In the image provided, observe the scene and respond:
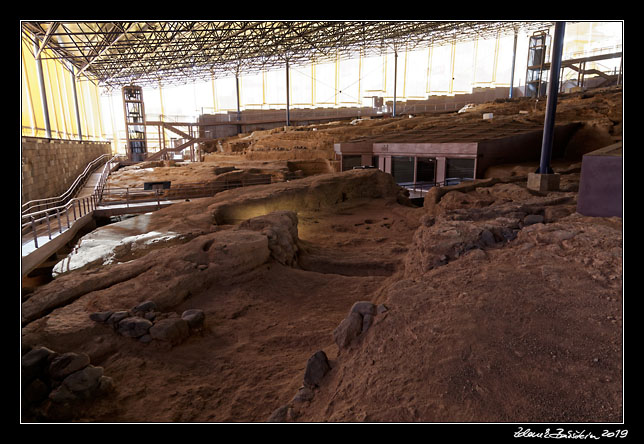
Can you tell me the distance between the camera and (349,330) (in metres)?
3.36

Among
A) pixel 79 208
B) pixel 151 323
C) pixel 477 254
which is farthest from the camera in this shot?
pixel 79 208

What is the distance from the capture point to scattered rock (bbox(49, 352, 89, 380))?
361 cm

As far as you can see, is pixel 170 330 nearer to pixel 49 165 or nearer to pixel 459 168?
pixel 459 168

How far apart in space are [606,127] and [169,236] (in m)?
18.3

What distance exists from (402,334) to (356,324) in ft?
1.66

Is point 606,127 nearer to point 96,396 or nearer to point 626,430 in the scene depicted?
point 626,430

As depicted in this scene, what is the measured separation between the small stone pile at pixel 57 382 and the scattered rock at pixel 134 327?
72 centimetres

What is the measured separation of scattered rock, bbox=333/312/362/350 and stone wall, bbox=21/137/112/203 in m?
11.3

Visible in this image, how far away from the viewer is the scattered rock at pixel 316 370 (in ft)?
10.2

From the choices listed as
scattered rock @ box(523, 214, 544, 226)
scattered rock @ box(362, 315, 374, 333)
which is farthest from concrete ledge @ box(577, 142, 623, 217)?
scattered rock @ box(362, 315, 374, 333)

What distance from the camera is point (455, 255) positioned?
4469 millimetres

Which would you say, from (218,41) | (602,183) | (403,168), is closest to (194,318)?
(602,183)

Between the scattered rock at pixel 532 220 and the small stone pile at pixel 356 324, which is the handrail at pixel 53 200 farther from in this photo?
the scattered rock at pixel 532 220

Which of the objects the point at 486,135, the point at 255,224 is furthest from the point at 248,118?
the point at 255,224
